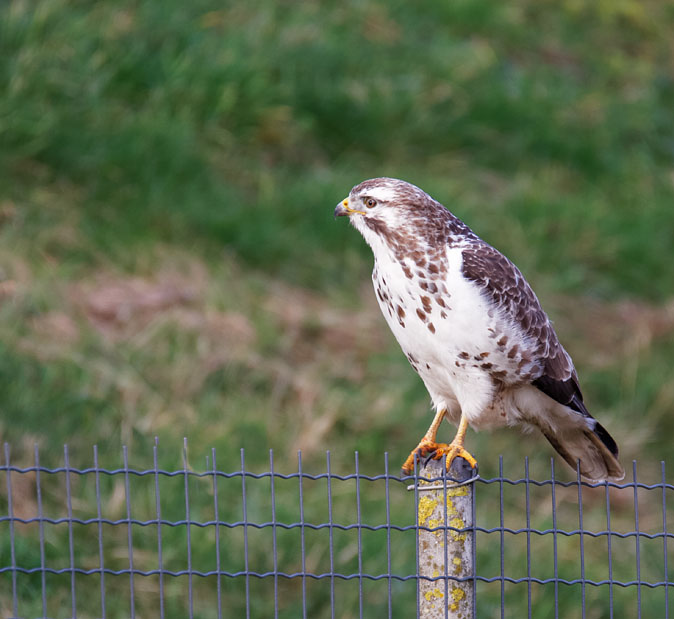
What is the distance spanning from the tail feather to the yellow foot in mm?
480

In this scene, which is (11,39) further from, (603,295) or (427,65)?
(603,295)

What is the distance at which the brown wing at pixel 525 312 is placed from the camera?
11.9ft

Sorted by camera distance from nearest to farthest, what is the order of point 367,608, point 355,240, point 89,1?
point 367,608, point 355,240, point 89,1

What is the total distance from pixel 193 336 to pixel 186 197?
3.74ft

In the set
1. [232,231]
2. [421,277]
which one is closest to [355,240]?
[232,231]

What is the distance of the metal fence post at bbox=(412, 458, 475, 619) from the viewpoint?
3156 mm

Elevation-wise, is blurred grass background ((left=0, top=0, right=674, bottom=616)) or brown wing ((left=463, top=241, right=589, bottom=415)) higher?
blurred grass background ((left=0, top=0, right=674, bottom=616))

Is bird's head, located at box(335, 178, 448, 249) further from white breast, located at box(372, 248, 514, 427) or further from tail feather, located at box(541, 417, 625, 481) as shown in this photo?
tail feather, located at box(541, 417, 625, 481)

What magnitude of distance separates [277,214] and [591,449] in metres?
3.65

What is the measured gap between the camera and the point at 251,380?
20.4 ft

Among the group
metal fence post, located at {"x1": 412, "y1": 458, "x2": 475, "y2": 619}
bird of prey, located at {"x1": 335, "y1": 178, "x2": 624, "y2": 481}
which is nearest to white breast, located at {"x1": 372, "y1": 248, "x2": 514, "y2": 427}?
bird of prey, located at {"x1": 335, "y1": 178, "x2": 624, "y2": 481}

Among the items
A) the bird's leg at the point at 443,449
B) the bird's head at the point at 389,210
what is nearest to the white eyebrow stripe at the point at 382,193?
the bird's head at the point at 389,210

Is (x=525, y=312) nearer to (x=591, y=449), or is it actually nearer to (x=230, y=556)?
(x=591, y=449)

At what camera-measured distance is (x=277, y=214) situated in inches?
283
